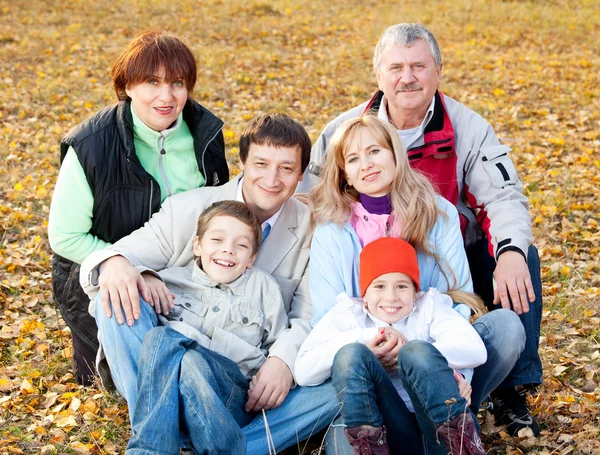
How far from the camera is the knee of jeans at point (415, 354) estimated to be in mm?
2697

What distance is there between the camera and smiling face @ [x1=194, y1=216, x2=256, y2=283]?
3.29 metres

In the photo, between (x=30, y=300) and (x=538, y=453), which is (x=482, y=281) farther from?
(x=30, y=300)

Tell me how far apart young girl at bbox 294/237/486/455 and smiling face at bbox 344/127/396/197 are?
33cm

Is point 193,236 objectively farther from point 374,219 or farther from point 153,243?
point 374,219

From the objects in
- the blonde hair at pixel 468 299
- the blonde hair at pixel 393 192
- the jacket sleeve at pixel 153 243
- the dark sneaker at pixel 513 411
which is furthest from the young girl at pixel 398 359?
the jacket sleeve at pixel 153 243

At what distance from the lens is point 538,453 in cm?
333

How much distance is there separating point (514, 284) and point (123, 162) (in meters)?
2.00

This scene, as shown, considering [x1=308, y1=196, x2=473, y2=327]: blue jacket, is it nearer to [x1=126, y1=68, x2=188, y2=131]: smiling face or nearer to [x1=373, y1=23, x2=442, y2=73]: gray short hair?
[x1=126, y1=68, x2=188, y2=131]: smiling face

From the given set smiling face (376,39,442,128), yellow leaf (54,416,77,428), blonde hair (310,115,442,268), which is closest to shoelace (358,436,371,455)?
blonde hair (310,115,442,268)

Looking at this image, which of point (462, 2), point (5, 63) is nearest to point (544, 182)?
point (5, 63)

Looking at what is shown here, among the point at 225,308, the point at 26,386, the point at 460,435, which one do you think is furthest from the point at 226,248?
the point at 26,386

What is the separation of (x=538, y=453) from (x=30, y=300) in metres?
3.30

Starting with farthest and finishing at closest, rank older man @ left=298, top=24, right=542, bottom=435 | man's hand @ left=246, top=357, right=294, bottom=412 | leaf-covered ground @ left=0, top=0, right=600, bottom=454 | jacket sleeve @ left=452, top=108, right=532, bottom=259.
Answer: older man @ left=298, top=24, right=542, bottom=435, leaf-covered ground @ left=0, top=0, right=600, bottom=454, jacket sleeve @ left=452, top=108, right=532, bottom=259, man's hand @ left=246, top=357, right=294, bottom=412

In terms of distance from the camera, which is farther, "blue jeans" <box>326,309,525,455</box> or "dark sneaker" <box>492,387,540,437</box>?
"dark sneaker" <box>492,387,540,437</box>
